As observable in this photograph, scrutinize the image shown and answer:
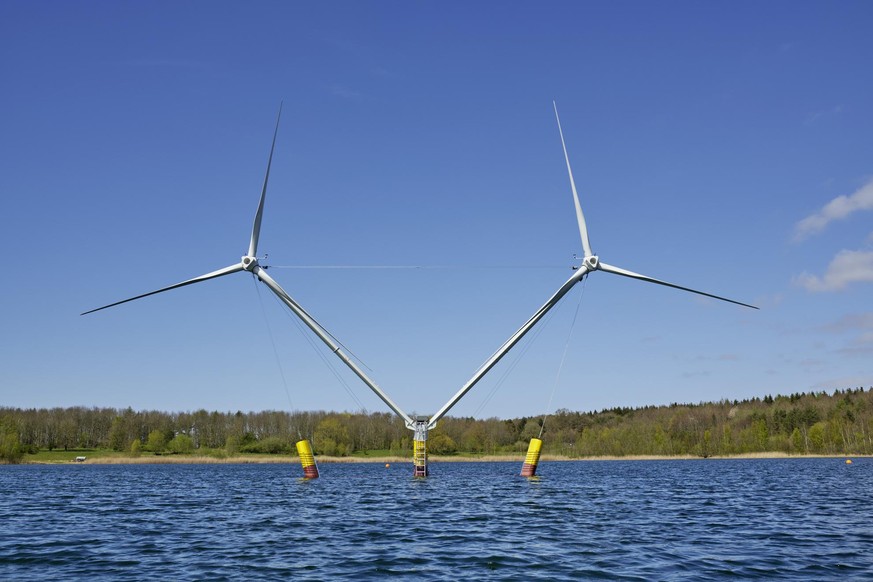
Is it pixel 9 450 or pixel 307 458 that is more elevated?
pixel 307 458

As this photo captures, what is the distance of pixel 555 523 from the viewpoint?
31.5 meters

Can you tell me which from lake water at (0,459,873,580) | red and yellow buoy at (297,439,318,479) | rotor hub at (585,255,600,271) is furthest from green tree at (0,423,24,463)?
rotor hub at (585,255,600,271)

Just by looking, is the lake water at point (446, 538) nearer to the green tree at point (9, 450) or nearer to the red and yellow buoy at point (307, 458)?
the red and yellow buoy at point (307, 458)

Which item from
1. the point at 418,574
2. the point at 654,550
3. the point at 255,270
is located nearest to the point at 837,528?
the point at 654,550

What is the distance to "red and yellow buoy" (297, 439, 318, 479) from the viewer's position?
69062 millimetres

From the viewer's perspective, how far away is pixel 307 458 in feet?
229

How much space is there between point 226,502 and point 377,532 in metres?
21.4

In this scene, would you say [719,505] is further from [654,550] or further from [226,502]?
[226,502]

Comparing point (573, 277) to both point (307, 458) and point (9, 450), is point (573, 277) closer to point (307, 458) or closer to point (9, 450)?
point (307, 458)

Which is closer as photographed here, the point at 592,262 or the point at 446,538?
the point at 446,538

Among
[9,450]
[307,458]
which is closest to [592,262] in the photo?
[307,458]

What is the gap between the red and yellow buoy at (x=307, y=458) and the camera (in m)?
69.1

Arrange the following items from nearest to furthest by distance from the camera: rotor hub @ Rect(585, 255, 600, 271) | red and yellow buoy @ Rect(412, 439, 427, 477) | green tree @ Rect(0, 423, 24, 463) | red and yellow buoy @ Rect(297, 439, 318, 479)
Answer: rotor hub @ Rect(585, 255, 600, 271), red and yellow buoy @ Rect(412, 439, 427, 477), red and yellow buoy @ Rect(297, 439, 318, 479), green tree @ Rect(0, 423, 24, 463)

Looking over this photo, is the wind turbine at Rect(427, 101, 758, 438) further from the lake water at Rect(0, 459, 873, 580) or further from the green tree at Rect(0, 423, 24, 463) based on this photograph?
the green tree at Rect(0, 423, 24, 463)
